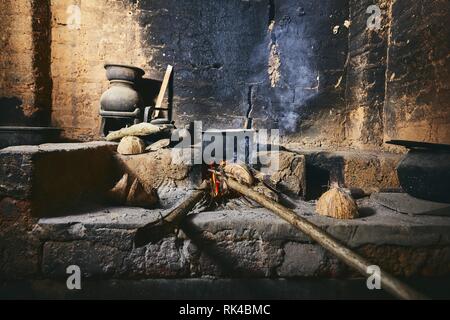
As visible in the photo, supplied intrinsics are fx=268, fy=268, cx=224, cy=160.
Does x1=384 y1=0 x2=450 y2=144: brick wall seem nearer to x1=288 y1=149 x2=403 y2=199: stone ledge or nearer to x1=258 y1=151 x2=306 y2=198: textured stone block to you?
x1=288 y1=149 x2=403 y2=199: stone ledge

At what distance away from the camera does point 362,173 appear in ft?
10.2

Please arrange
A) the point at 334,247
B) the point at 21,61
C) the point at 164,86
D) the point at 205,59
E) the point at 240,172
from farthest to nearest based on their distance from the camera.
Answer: the point at 205,59 < the point at 164,86 < the point at 21,61 < the point at 240,172 < the point at 334,247

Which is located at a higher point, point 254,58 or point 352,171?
point 254,58

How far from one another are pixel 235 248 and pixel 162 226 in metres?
0.56

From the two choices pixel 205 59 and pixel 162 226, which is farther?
pixel 205 59

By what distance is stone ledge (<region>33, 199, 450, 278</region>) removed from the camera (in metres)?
1.89

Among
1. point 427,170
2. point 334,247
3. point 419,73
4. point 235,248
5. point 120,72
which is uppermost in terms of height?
point 120,72

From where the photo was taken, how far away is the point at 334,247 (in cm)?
157

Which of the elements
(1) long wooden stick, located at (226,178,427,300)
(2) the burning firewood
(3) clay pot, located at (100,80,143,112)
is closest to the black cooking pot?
(1) long wooden stick, located at (226,178,427,300)

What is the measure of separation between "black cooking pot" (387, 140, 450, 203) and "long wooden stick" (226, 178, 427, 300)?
3.57ft

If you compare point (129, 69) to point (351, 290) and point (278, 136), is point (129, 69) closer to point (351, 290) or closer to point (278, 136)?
point (278, 136)

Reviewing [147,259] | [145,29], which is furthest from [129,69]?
[147,259]

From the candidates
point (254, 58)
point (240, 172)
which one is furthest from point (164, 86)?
point (240, 172)

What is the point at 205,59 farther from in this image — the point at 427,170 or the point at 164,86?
the point at 427,170
